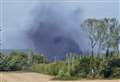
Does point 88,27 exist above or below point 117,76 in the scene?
above

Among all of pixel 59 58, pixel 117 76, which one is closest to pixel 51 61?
pixel 59 58

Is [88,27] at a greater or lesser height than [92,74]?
greater

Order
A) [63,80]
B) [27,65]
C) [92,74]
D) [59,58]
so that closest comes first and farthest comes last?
[63,80] → [92,74] → [59,58] → [27,65]

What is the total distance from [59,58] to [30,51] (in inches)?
160

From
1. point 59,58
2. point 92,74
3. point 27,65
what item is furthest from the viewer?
point 27,65

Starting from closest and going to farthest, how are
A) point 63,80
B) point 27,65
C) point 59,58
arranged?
point 63,80 → point 59,58 → point 27,65

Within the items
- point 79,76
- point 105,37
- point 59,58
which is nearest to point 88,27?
point 105,37

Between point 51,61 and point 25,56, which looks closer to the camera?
point 51,61

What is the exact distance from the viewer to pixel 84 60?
2088cm

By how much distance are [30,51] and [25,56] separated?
2.47 feet

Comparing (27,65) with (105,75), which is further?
(27,65)

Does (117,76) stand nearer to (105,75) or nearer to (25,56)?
(105,75)

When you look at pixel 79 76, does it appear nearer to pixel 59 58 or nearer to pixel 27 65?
pixel 59 58

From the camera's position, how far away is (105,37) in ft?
77.4
